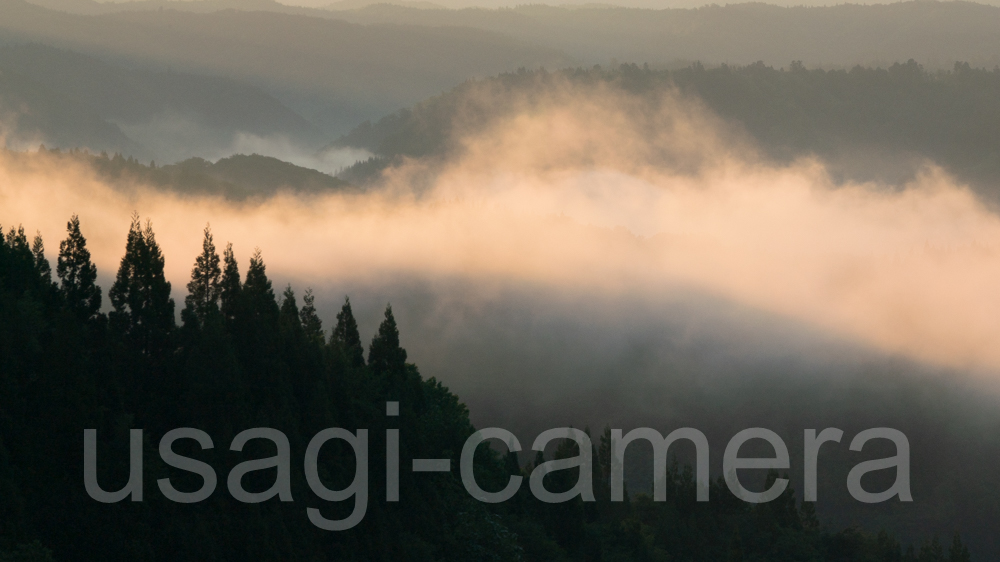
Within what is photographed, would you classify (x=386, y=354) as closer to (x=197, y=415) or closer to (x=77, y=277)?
(x=197, y=415)

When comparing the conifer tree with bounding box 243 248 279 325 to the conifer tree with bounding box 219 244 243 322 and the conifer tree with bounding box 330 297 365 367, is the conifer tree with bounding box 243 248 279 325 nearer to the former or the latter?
the conifer tree with bounding box 219 244 243 322

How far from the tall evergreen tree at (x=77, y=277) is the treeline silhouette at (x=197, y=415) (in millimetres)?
162

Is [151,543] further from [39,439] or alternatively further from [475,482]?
[475,482]

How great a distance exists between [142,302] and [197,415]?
13582 mm

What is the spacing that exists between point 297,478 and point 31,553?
3228 centimetres

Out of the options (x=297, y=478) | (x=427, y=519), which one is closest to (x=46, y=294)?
(x=297, y=478)

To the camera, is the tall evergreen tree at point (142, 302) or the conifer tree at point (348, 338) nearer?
the tall evergreen tree at point (142, 302)

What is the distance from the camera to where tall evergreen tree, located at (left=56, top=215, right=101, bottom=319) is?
95.6 metres

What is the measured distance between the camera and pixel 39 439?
7525cm

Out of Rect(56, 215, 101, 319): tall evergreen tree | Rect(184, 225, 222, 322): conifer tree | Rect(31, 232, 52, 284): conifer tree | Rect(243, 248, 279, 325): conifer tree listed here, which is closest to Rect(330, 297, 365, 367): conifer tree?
Rect(243, 248, 279, 325): conifer tree

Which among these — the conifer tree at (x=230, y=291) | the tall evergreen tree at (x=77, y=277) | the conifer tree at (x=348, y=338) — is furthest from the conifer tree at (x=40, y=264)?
the conifer tree at (x=348, y=338)

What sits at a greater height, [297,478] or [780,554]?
[297,478]

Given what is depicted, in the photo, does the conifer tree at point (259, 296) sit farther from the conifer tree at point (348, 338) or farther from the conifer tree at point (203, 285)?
the conifer tree at point (348, 338)

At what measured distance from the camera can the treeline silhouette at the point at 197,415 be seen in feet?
245
